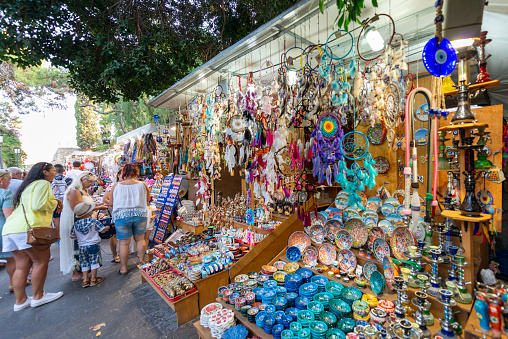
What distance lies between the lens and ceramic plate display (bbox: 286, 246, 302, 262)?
2.32 m

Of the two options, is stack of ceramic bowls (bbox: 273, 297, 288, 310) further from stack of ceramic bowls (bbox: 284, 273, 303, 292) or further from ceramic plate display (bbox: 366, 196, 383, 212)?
ceramic plate display (bbox: 366, 196, 383, 212)

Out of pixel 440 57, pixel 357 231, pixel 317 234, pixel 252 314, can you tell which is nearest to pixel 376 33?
pixel 440 57

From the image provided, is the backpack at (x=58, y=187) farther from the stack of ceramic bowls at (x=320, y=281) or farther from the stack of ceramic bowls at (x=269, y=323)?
the stack of ceramic bowls at (x=320, y=281)

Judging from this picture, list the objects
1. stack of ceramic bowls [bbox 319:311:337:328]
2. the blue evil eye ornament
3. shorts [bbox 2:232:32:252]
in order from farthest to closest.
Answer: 1. shorts [bbox 2:232:32:252]
2. stack of ceramic bowls [bbox 319:311:337:328]
3. the blue evil eye ornament

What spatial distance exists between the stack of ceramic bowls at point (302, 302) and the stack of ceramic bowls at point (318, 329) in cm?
22

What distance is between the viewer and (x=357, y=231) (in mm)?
2123

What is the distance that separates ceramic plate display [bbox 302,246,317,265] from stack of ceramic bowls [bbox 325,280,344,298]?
29 centimetres

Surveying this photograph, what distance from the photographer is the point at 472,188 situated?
4.00ft

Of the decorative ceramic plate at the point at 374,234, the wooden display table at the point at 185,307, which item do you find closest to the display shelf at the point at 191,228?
the wooden display table at the point at 185,307

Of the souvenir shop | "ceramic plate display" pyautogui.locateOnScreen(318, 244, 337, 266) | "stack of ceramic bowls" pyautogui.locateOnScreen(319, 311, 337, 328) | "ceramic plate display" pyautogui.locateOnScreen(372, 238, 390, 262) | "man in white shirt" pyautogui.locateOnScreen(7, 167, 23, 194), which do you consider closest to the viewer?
the souvenir shop

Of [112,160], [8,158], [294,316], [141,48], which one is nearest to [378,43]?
[294,316]

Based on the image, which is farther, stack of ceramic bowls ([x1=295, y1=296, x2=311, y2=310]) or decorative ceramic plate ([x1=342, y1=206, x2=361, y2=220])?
decorative ceramic plate ([x1=342, y1=206, x2=361, y2=220])

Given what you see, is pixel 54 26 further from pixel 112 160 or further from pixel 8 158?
pixel 8 158

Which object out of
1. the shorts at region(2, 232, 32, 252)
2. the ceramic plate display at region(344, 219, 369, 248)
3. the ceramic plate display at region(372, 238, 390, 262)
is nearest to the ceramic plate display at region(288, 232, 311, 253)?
the ceramic plate display at region(344, 219, 369, 248)
